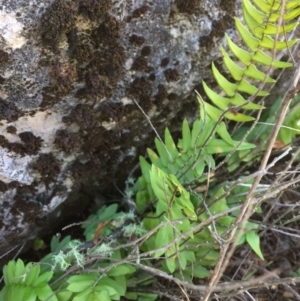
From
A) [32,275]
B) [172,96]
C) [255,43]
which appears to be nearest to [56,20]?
[172,96]

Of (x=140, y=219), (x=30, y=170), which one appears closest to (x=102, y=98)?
(x=30, y=170)

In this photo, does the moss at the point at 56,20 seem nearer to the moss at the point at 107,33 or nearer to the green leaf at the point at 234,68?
the moss at the point at 107,33

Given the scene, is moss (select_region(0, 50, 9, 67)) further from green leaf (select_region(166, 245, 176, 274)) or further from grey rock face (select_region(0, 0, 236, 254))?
green leaf (select_region(166, 245, 176, 274))

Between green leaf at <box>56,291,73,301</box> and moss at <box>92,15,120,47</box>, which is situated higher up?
moss at <box>92,15,120,47</box>

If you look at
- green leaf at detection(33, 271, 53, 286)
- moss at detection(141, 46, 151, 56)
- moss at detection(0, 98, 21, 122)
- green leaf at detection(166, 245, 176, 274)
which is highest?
moss at detection(0, 98, 21, 122)

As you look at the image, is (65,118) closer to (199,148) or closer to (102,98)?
(102,98)

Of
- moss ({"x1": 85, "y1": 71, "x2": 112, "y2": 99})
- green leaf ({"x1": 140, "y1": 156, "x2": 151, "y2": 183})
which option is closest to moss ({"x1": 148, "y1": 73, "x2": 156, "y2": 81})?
moss ({"x1": 85, "y1": 71, "x2": 112, "y2": 99})

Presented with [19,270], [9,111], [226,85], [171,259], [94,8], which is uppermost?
[94,8]

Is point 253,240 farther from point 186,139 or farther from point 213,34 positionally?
point 213,34
